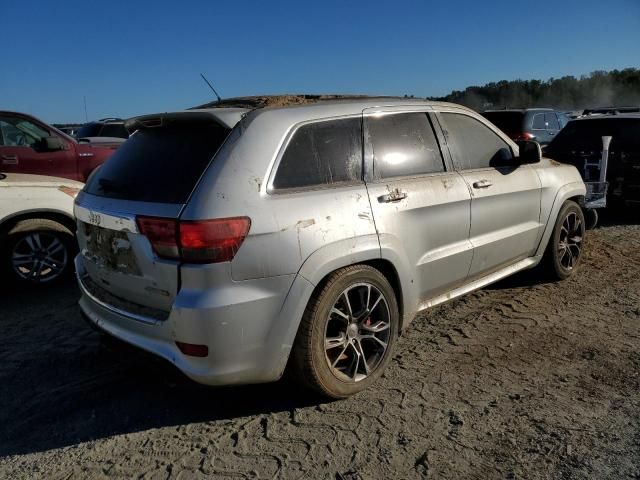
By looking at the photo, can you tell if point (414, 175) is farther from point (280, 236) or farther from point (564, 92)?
point (564, 92)

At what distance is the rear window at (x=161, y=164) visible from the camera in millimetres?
2916

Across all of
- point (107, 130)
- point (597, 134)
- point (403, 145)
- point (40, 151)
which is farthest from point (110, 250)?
point (107, 130)

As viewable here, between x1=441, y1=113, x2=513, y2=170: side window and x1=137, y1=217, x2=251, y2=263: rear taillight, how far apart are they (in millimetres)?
2044

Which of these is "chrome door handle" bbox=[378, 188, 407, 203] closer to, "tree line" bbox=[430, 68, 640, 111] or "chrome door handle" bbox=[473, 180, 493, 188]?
"chrome door handle" bbox=[473, 180, 493, 188]

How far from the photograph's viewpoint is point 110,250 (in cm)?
313

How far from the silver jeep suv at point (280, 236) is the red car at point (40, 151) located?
513 cm

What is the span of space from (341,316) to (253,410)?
29.6 inches

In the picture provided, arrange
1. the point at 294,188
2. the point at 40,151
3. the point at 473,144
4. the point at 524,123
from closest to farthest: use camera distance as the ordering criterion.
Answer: the point at 294,188, the point at 473,144, the point at 40,151, the point at 524,123

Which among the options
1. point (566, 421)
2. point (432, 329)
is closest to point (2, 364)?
point (432, 329)

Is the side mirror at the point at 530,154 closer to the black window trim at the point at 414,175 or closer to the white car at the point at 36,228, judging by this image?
the black window trim at the point at 414,175

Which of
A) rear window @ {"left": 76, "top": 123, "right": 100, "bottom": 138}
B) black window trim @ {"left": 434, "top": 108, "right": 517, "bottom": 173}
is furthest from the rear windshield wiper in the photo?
rear window @ {"left": 76, "top": 123, "right": 100, "bottom": 138}

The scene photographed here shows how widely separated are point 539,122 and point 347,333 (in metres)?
13.5

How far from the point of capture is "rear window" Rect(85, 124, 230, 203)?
9.57 feet

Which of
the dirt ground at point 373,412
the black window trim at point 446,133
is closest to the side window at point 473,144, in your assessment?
the black window trim at point 446,133
